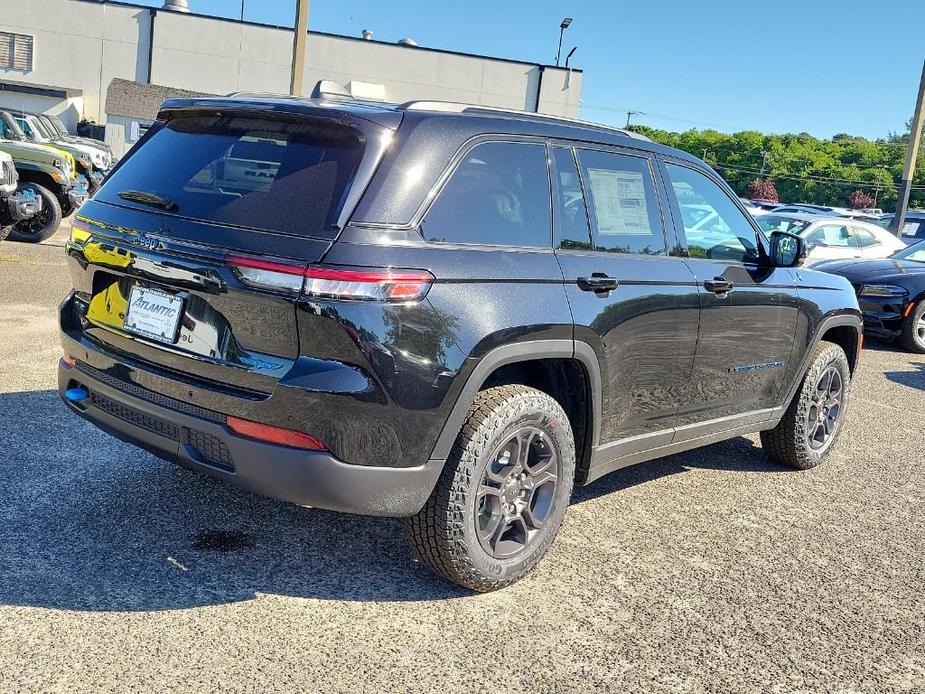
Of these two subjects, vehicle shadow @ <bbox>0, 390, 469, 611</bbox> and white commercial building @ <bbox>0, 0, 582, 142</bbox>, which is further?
white commercial building @ <bbox>0, 0, 582, 142</bbox>

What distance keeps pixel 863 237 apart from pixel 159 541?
13380 millimetres

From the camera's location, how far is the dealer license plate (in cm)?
323

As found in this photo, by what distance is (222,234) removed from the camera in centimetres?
312

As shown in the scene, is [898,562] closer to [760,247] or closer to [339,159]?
[760,247]

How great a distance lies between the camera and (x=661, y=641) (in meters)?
3.31

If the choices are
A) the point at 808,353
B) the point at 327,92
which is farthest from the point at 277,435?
the point at 808,353

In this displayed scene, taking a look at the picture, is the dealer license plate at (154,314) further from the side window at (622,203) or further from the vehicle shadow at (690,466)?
the vehicle shadow at (690,466)

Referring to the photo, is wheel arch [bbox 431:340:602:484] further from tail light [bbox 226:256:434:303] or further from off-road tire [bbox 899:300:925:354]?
off-road tire [bbox 899:300:925:354]

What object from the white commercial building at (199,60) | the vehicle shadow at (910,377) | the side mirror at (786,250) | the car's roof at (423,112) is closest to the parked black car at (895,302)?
the vehicle shadow at (910,377)

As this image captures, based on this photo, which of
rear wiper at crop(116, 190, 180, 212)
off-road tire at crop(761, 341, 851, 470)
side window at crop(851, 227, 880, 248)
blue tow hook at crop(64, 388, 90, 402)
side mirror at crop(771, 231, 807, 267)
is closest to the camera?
rear wiper at crop(116, 190, 180, 212)

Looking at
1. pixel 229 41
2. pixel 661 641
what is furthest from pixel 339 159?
pixel 229 41

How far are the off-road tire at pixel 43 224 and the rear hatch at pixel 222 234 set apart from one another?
10.6 meters

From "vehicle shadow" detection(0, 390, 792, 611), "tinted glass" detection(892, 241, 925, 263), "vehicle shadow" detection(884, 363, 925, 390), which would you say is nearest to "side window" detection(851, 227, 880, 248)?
"tinted glass" detection(892, 241, 925, 263)

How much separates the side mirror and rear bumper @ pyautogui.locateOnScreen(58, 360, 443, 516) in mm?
2493
